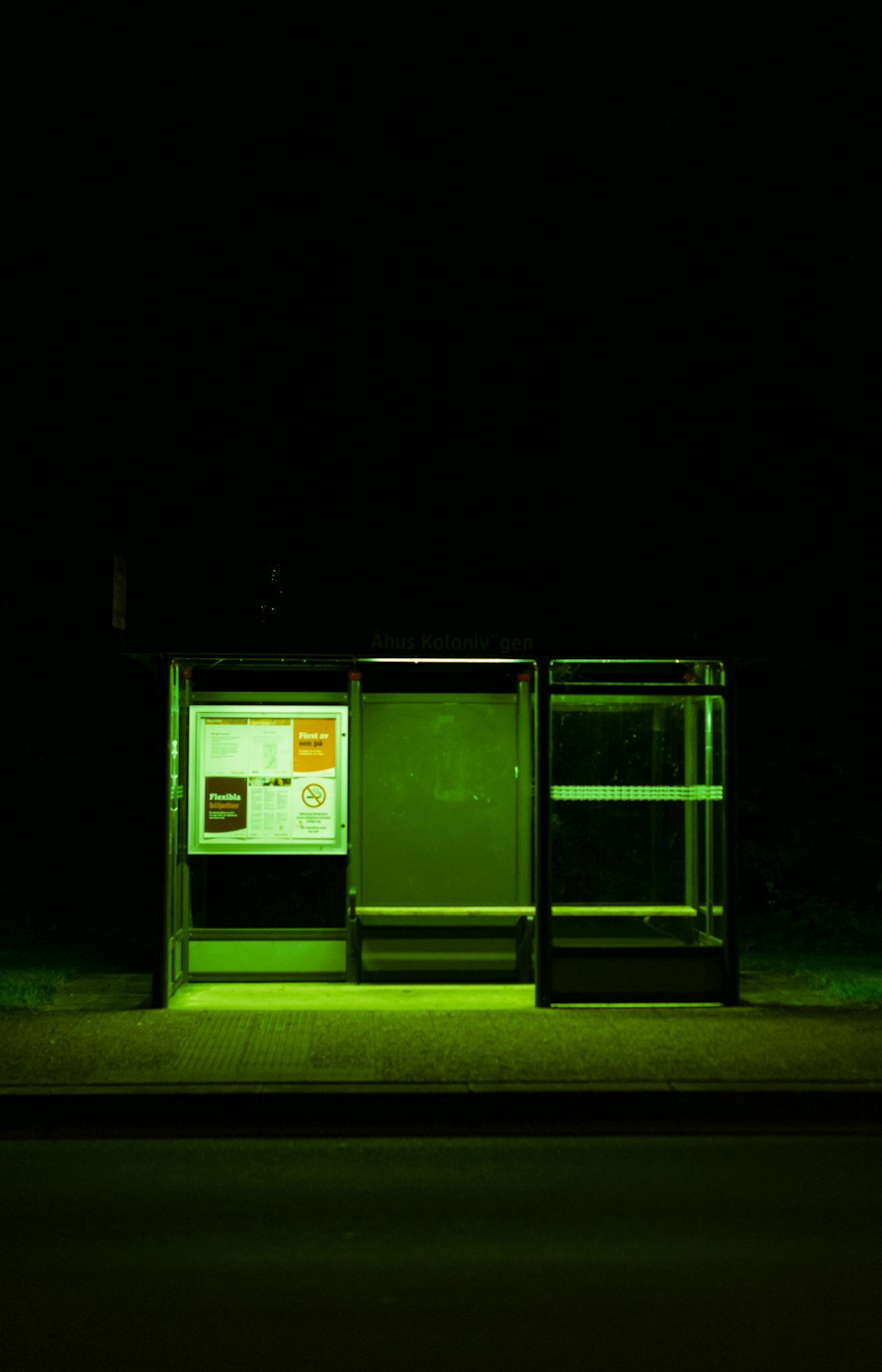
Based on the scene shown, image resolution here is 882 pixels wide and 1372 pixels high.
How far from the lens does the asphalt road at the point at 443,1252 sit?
3982mm

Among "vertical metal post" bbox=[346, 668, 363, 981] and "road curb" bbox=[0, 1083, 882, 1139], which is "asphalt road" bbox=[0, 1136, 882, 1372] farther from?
"vertical metal post" bbox=[346, 668, 363, 981]

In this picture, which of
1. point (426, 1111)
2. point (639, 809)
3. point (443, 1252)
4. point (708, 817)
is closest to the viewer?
point (443, 1252)

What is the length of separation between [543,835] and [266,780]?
8.43 feet

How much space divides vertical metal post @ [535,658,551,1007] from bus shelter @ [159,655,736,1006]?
0.02 meters

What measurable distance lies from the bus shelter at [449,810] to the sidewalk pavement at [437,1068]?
35.3 inches

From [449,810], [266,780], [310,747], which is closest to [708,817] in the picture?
[449,810]

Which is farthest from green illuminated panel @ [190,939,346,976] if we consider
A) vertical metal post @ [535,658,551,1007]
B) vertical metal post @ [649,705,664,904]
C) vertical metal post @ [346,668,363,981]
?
vertical metal post @ [649,705,664,904]

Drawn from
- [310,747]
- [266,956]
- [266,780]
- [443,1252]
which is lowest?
[443,1252]

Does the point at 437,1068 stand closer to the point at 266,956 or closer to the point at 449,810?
the point at 266,956

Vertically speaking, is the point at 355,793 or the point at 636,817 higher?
the point at 355,793

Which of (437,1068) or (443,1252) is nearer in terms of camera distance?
(443,1252)

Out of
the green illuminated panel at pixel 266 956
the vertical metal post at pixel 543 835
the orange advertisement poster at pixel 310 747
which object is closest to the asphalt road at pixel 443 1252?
the vertical metal post at pixel 543 835

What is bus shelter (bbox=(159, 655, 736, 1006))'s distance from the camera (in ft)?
31.6

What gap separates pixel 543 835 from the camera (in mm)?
9273
